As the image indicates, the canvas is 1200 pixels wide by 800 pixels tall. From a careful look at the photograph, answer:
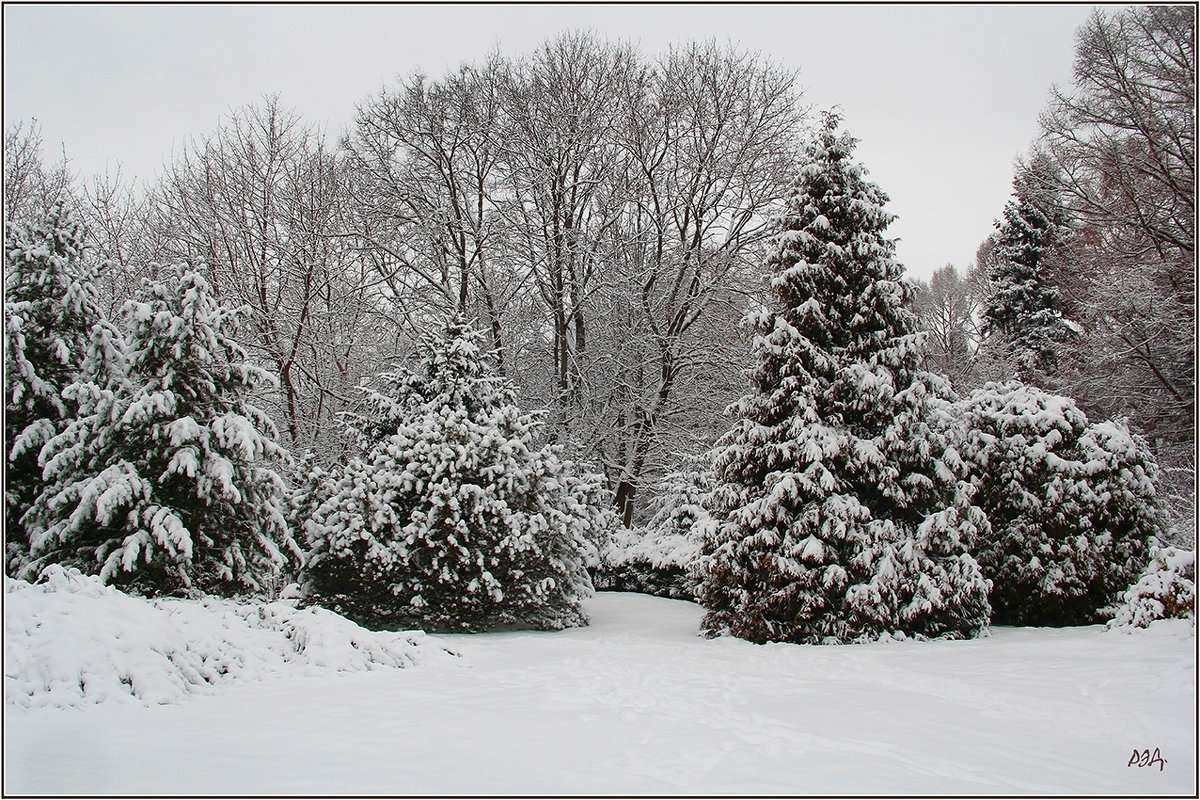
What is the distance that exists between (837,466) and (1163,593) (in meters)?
3.78

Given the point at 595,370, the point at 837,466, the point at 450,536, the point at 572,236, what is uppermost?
the point at 572,236

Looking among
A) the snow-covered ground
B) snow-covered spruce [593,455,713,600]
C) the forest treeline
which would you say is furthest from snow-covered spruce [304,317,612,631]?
the forest treeline

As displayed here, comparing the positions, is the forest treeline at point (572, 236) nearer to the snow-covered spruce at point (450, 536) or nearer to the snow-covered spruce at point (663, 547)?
the snow-covered spruce at point (663, 547)

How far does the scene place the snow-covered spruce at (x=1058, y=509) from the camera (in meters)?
10.0

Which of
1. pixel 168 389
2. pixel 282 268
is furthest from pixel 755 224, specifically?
pixel 168 389

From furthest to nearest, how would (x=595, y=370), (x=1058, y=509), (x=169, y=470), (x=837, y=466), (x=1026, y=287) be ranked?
(x=1026, y=287)
(x=595, y=370)
(x=1058, y=509)
(x=837, y=466)
(x=169, y=470)

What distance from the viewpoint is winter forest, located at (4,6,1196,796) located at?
9617 millimetres

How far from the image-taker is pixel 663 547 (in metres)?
15.5

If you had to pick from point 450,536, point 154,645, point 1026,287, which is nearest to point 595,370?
point 450,536

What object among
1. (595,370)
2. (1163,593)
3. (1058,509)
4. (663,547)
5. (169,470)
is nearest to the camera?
(1163,593)
